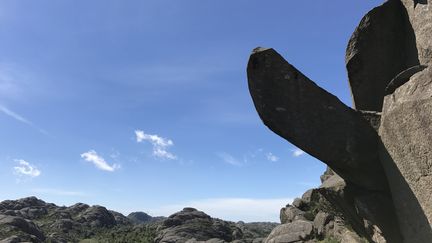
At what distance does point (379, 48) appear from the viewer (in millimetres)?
14367

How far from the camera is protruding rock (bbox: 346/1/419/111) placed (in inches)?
564

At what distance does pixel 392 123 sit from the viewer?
37.9 ft

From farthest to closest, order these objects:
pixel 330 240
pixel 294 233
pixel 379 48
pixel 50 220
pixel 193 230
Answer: pixel 50 220
pixel 193 230
pixel 294 233
pixel 330 240
pixel 379 48

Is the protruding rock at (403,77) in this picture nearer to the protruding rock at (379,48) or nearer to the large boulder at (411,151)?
the large boulder at (411,151)

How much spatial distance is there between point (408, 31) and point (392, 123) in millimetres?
4113

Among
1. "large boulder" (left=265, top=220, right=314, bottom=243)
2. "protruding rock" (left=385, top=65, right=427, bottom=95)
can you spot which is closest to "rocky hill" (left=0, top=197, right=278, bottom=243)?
"large boulder" (left=265, top=220, right=314, bottom=243)

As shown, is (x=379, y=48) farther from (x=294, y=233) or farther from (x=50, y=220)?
(x=50, y=220)

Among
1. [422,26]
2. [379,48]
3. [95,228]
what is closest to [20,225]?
[95,228]

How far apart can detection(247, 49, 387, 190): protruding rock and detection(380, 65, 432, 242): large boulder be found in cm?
55

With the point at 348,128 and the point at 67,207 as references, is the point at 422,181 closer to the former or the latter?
the point at 348,128

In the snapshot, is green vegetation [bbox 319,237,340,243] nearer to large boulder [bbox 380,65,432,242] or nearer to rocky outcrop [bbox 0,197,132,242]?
large boulder [bbox 380,65,432,242]

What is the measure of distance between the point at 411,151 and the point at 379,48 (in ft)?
15.5

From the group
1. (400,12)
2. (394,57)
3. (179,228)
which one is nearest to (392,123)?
(394,57)

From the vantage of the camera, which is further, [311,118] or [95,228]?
[95,228]
